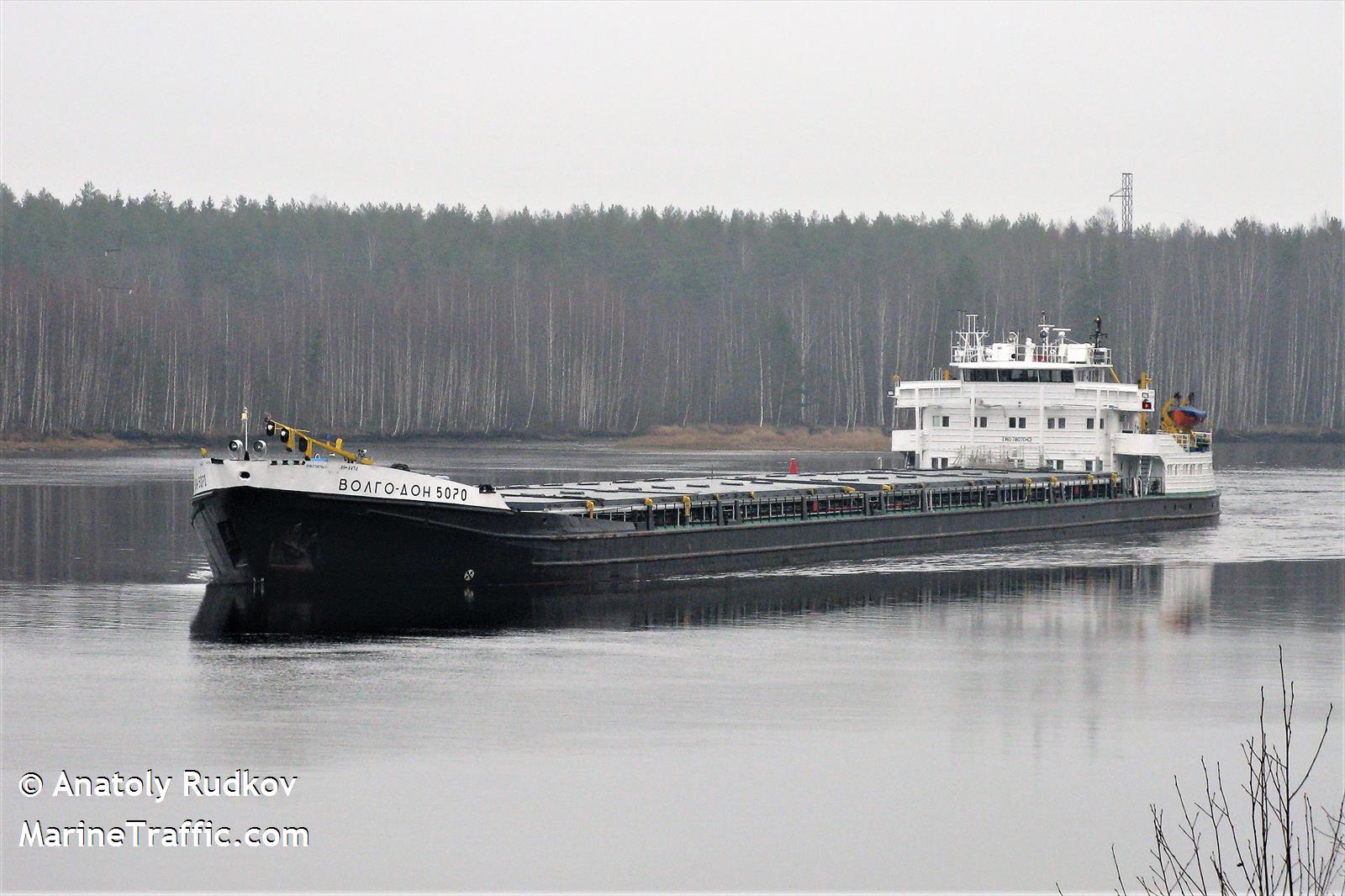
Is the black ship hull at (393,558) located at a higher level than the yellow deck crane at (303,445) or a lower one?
lower

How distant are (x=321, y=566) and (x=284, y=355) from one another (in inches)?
2873

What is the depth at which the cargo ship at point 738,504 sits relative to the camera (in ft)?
84.8

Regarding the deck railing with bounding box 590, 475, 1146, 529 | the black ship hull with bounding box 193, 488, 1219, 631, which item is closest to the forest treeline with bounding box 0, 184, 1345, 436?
the deck railing with bounding box 590, 475, 1146, 529

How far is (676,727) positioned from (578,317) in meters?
88.2

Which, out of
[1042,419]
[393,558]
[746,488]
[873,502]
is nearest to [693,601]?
[393,558]

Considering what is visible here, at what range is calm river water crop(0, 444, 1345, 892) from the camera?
13.4 metres

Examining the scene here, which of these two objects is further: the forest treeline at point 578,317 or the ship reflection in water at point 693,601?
the forest treeline at point 578,317

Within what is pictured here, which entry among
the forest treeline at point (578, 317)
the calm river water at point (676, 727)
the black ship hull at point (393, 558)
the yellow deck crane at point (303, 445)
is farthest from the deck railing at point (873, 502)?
the forest treeline at point (578, 317)

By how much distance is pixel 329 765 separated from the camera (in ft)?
51.4

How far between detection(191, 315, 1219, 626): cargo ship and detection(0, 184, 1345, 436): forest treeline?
52.9m

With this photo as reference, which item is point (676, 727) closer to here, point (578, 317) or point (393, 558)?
point (393, 558)

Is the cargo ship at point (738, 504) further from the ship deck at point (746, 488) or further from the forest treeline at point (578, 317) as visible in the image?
the forest treeline at point (578, 317)

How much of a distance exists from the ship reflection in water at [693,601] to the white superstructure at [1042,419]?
9712 mm

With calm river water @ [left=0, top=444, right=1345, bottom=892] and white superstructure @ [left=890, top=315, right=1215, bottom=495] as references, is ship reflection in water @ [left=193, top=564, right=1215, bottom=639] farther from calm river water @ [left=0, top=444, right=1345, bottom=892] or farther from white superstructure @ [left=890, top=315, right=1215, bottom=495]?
white superstructure @ [left=890, top=315, right=1215, bottom=495]
